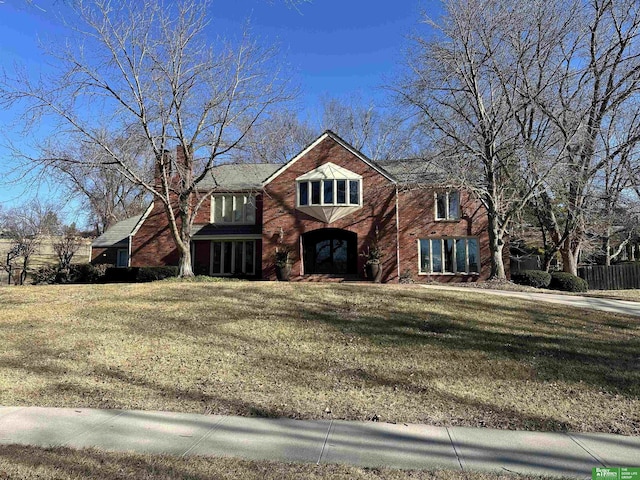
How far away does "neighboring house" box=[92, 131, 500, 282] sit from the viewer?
2200 centimetres

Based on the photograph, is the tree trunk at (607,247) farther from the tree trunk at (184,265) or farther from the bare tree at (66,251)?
the bare tree at (66,251)

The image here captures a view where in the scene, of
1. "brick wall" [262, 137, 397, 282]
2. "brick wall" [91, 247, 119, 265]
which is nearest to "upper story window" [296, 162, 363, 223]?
"brick wall" [262, 137, 397, 282]

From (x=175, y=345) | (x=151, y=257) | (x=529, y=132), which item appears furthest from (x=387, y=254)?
(x=175, y=345)

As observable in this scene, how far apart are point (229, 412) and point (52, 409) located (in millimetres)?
2346

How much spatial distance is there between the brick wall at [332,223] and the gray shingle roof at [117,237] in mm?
9943

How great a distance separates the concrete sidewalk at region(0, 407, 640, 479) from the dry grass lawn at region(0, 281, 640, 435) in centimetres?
37

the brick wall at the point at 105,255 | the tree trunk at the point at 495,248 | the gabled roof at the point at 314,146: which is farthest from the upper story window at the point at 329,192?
the brick wall at the point at 105,255

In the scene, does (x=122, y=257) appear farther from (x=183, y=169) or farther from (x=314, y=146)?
(x=314, y=146)

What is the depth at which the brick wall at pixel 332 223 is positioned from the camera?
72.5ft

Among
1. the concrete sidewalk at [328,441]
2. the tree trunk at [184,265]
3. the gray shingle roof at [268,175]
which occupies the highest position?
the gray shingle roof at [268,175]

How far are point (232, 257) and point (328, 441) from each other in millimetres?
20115

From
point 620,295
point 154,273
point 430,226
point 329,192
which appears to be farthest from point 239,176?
point 620,295

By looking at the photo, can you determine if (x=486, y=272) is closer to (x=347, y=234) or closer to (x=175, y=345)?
(x=347, y=234)

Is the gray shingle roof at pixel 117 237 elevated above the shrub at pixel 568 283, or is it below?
above
